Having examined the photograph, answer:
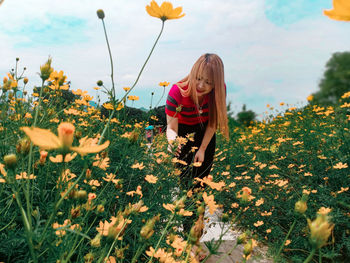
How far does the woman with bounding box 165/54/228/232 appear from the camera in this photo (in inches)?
80.0

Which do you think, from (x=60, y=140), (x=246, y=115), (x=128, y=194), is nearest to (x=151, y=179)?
(x=128, y=194)

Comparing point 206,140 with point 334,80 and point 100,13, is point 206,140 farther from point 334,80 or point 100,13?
point 334,80

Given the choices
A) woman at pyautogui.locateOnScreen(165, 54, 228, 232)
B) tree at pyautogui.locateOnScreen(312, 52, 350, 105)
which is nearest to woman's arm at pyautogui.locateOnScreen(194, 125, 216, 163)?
woman at pyautogui.locateOnScreen(165, 54, 228, 232)

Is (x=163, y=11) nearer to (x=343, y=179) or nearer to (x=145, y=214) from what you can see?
(x=145, y=214)

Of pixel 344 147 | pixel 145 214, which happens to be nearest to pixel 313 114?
pixel 344 147

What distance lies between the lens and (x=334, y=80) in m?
17.3

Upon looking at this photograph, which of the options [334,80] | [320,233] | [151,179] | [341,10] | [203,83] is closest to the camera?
[341,10]

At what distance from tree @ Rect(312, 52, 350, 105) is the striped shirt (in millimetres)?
14956

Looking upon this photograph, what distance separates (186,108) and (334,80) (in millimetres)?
18296

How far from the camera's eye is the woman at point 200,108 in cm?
203

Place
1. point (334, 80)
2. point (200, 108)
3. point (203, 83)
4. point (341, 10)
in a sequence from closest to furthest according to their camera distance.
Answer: point (341, 10) < point (203, 83) < point (200, 108) < point (334, 80)

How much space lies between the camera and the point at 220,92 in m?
2.09

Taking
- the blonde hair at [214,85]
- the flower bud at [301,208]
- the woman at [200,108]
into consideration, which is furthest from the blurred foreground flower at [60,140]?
the blonde hair at [214,85]

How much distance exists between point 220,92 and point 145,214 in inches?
43.9
